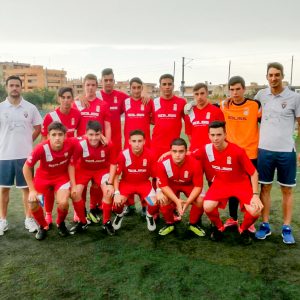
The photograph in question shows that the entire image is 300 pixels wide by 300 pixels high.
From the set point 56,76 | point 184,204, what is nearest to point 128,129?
point 184,204

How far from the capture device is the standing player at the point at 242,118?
388 centimetres

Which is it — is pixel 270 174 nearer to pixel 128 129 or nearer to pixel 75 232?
pixel 128 129

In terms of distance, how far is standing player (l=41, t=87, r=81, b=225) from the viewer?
4.26 m

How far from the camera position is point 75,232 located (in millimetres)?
4004

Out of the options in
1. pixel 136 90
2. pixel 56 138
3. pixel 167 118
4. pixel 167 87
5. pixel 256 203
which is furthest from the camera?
pixel 136 90

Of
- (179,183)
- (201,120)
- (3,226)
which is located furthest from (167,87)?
(3,226)

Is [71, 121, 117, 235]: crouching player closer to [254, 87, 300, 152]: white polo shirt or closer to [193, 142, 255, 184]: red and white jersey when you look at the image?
[193, 142, 255, 184]: red and white jersey

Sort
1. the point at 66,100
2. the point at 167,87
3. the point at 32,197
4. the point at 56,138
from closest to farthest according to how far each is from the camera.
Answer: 1. the point at 32,197
2. the point at 56,138
3. the point at 66,100
4. the point at 167,87

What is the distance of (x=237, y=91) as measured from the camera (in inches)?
153

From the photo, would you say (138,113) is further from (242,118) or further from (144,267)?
(144,267)

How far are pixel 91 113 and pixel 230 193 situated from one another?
2146 millimetres

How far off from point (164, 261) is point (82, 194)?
1.52 meters

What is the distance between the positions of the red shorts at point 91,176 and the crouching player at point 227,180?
4.23ft

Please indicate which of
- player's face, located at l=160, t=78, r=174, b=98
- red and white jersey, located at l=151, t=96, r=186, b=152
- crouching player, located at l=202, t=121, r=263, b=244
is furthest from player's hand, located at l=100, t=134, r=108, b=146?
crouching player, located at l=202, t=121, r=263, b=244
